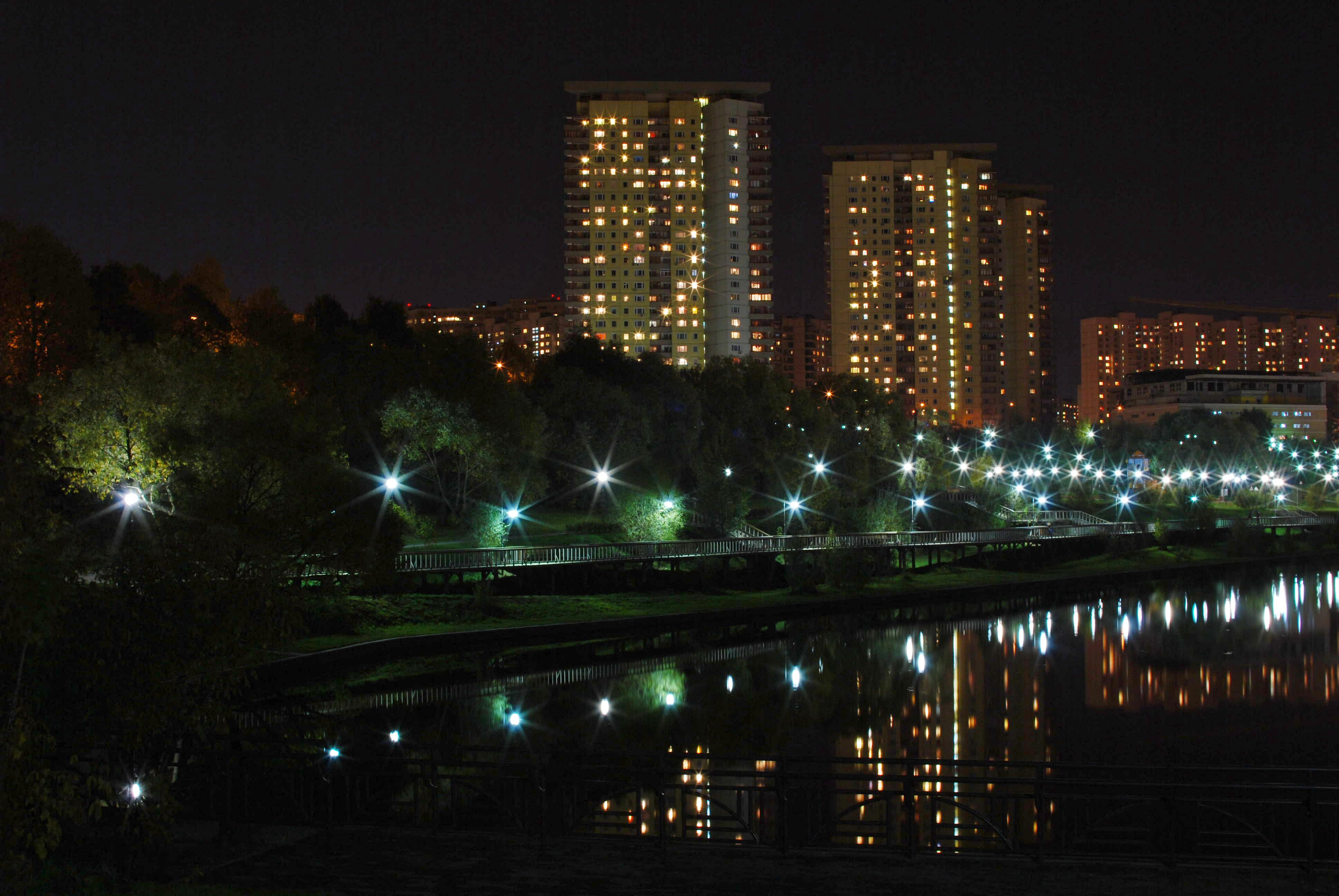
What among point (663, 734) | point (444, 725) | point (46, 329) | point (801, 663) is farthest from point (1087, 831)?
point (46, 329)

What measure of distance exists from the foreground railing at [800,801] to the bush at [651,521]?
3592 cm

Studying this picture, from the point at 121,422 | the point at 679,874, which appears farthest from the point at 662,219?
the point at 679,874

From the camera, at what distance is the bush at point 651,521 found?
63.4 meters

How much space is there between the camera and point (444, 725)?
101 feet

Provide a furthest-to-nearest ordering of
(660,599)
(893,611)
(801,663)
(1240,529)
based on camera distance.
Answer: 1. (1240,529)
2. (893,611)
3. (660,599)
4. (801,663)

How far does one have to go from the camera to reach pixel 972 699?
3712cm

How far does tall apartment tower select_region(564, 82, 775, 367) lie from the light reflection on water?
12018cm

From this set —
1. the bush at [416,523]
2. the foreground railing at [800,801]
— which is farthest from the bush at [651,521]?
the foreground railing at [800,801]

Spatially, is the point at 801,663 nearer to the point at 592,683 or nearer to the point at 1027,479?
the point at 592,683

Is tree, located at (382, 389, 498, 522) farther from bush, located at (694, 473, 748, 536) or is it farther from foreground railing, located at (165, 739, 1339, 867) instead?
foreground railing, located at (165, 739, 1339, 867)

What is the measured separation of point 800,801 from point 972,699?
15.9 m

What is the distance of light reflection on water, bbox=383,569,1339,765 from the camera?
98.7 feet

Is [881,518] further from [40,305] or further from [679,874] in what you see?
[679,874]

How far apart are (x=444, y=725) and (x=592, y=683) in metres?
7.89
